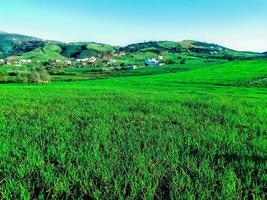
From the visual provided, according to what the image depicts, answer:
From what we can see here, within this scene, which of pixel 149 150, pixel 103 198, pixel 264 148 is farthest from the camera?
pixel 264 148

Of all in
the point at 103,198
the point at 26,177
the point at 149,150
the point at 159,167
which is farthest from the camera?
the point at 149,150

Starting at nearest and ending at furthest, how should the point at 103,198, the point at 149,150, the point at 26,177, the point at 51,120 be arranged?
1. the point at 103,198
2. the point at 26,177
3. the point at 149,150
4. the point at 51,120

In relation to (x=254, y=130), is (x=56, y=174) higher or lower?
higher

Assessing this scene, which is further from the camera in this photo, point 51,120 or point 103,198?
point 51,120

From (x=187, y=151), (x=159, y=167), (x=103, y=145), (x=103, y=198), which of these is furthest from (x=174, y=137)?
(x=103, y=198)

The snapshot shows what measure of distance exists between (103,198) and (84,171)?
1021 mm

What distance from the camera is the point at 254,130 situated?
30.0 feet

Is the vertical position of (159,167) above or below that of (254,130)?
above

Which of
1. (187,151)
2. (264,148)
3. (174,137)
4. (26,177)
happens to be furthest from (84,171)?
(264,148)

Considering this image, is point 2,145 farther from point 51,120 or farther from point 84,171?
point 51,120

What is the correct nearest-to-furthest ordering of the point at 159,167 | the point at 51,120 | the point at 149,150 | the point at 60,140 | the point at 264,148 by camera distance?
1. the point at 159,167
2. the point at 149,150
3. the point at 264,148
4. the point at 60,140
5. the point at 51,120

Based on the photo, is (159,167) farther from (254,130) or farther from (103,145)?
(254,130)

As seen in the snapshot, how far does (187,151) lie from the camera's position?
6.28 meters

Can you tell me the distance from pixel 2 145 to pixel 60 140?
1.42 metres
